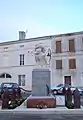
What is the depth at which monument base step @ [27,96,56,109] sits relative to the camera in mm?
14984

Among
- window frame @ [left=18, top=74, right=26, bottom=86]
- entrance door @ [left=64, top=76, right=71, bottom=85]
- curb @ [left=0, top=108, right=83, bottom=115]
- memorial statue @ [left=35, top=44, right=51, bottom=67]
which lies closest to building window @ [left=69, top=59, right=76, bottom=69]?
entrance door @ [left=64, top=76, right=71, bottom=85]

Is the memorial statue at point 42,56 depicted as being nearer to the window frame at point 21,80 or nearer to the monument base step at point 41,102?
the window frame at point 21,80

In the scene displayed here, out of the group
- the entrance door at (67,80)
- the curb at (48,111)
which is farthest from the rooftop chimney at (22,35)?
the curb at (48,111)

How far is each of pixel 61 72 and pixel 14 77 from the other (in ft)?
26.9

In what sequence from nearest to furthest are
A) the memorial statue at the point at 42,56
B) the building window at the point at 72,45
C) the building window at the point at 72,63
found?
the building window at the point at 72,63 → the memorial statue at the point at 42,56 → the building window at the point at 72,45

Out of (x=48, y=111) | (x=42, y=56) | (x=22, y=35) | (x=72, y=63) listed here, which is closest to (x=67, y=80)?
(x=72, y=63)

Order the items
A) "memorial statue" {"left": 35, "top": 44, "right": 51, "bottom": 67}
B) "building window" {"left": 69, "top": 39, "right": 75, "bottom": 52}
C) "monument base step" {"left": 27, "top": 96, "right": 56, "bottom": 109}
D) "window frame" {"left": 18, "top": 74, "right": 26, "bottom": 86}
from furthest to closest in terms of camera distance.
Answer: "window frame" {"left": 18, "top": 74, "right": 26, "bottom": 86} < "building window" {"left": 69, "top": 39, "right": 75, "bottom": 52} < "memorial statue" {"left": 35, "top": 44, "right": 51, "bottom": 67} < "monument base step" {"left": 27, "top": 96, "right": 56, "bottom": 109}

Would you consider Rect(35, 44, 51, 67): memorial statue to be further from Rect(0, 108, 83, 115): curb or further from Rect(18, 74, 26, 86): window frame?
Rect(0, 108, 83, 115): curb

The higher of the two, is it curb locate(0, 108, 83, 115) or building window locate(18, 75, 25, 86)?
building window locate(18, 75, 25, 86)

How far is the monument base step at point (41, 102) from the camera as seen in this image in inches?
590

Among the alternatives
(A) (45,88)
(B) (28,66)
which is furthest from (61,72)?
(A) (45,88)

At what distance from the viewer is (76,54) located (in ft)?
129

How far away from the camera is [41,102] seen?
49.3 feet

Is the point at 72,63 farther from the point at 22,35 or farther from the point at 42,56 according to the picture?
the point at 22,35
